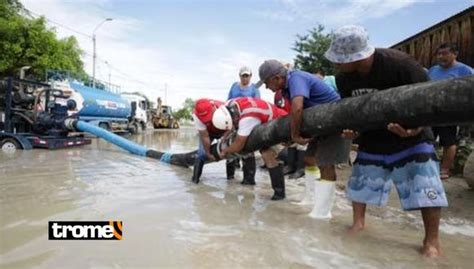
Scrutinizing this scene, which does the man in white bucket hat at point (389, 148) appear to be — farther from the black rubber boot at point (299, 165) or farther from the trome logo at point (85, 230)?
the black rubber boot at point (299, 165)

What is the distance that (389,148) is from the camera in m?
3.31

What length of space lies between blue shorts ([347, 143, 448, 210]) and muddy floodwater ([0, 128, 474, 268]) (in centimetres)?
34

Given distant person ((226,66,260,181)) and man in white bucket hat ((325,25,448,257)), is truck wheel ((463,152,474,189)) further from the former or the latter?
distant person ((226,66,260,181))

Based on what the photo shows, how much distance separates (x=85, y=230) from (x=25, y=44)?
24.8 meters

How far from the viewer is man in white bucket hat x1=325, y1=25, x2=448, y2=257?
3.05m

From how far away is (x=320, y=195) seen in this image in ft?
13.5

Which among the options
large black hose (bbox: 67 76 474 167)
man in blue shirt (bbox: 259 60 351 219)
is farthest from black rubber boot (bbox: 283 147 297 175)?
large black hose (bbox: 67 76 474 167)

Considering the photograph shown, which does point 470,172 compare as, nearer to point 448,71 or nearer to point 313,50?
point 448,71

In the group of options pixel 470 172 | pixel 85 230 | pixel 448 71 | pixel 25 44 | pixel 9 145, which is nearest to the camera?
pixel 85 230

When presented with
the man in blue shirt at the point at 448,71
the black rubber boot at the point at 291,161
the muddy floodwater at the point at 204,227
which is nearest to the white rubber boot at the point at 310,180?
the muddy floodwater at the point at 204,227

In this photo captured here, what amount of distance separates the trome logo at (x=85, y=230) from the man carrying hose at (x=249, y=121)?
1792mm

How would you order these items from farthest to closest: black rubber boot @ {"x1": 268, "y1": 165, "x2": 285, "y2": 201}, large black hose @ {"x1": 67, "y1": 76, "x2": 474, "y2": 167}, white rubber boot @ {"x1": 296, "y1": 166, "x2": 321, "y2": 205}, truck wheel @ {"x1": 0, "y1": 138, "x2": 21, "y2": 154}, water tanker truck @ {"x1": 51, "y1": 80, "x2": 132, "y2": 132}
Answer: water tanker truck @ {"x1": 51, "y1": 80, "x2": 132, "y2": 132}
truck wheel @ {"x1": 0, "y1": 138, "x2": 21, "y2": 154}
black rubber boot @ {"x1": 268, "y1": 165, "x2": 285, "y2": 201}
white rubber boot @ {"x1": 296, "y1": 166, "x2": 321, "y2": 205}
large black hose @ {"x1": 67, "y1": 76, "x2": 474, "y2": 167}

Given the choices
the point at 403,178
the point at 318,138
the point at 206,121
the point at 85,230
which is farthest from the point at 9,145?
the point at 403,178

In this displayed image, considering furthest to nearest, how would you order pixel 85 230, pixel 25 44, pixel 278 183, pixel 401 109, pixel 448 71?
1. pixel 25 44
2. pixel 448 71
3. pixel 278 183
4. pixel 85 230
5. pixel 401 109
